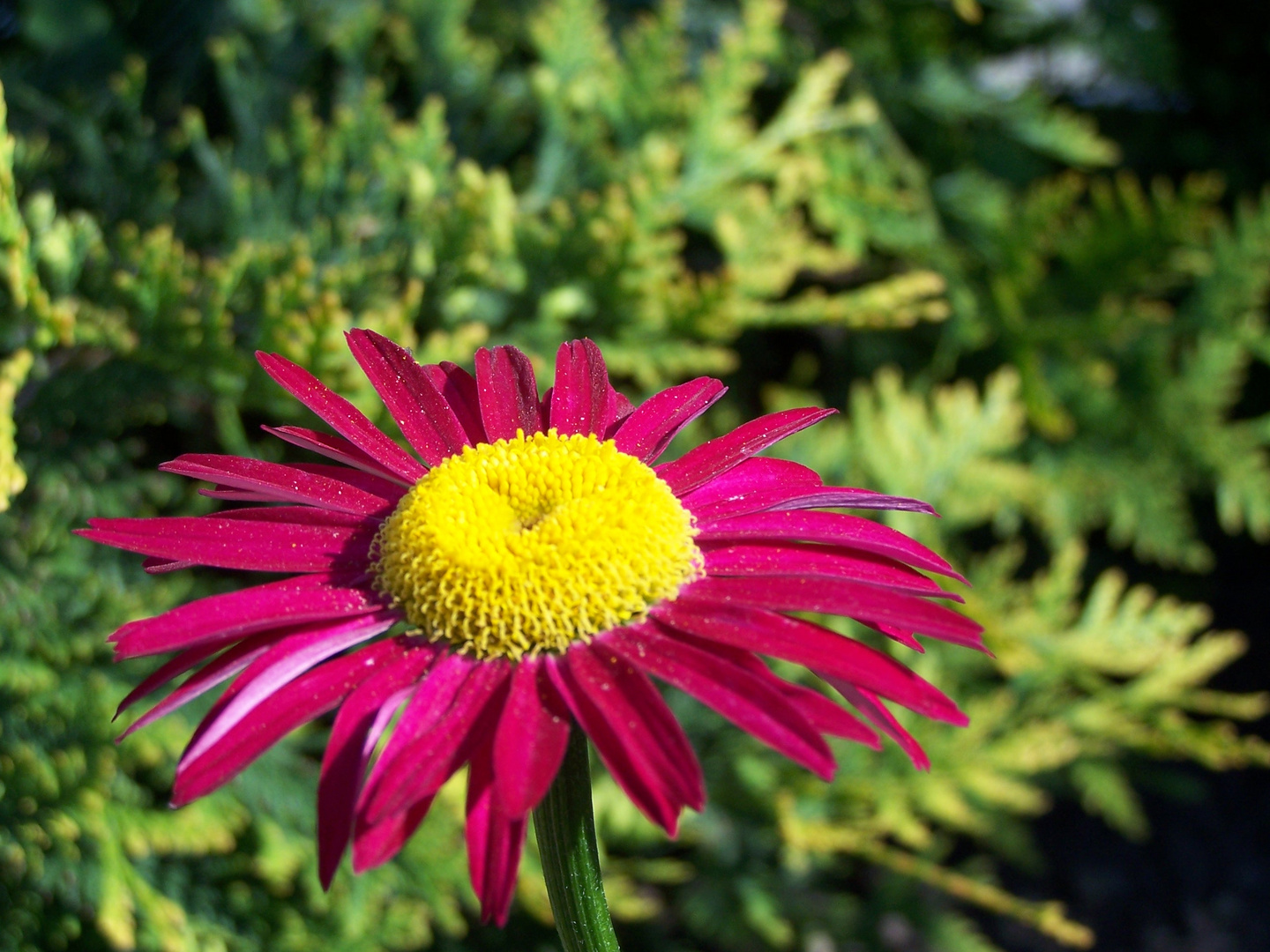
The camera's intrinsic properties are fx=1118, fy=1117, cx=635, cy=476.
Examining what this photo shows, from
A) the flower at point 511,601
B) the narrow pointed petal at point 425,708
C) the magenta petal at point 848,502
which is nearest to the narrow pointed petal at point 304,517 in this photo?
the flower at point 511,601

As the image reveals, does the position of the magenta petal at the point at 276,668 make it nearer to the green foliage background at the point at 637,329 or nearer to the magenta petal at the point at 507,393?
the magenta petal at the point at 507,393

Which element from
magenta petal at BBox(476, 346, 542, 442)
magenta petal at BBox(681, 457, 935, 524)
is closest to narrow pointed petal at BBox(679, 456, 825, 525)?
magenta petal at BBox(681, 457, 935, 524)

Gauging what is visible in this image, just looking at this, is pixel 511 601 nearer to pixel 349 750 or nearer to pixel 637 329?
pixel 349 750

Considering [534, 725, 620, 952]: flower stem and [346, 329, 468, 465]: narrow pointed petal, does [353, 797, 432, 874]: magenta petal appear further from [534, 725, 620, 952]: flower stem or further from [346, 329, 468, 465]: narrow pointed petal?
[346, 329, 468, 465]: narrow pointed petal

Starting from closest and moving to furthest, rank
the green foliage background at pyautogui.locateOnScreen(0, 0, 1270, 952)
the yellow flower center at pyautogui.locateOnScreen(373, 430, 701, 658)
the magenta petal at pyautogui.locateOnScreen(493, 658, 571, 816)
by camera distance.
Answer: the magenta petal at pyautogui.locateOnScreen(493, 658, 571, 816) < the yellow flower center at pyautogui.locateOnScreen(373, 430, 701, 658) < the green foliage background at pyautogui.locateOnScreen(0, 0, 1270, 952)

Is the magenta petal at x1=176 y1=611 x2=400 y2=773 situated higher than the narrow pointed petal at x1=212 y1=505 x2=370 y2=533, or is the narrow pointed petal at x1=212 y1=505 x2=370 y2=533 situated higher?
the narrow pointed petal at x1=212 y1=505 x2=370 y2=533

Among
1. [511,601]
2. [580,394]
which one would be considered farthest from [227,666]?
[580,394]
